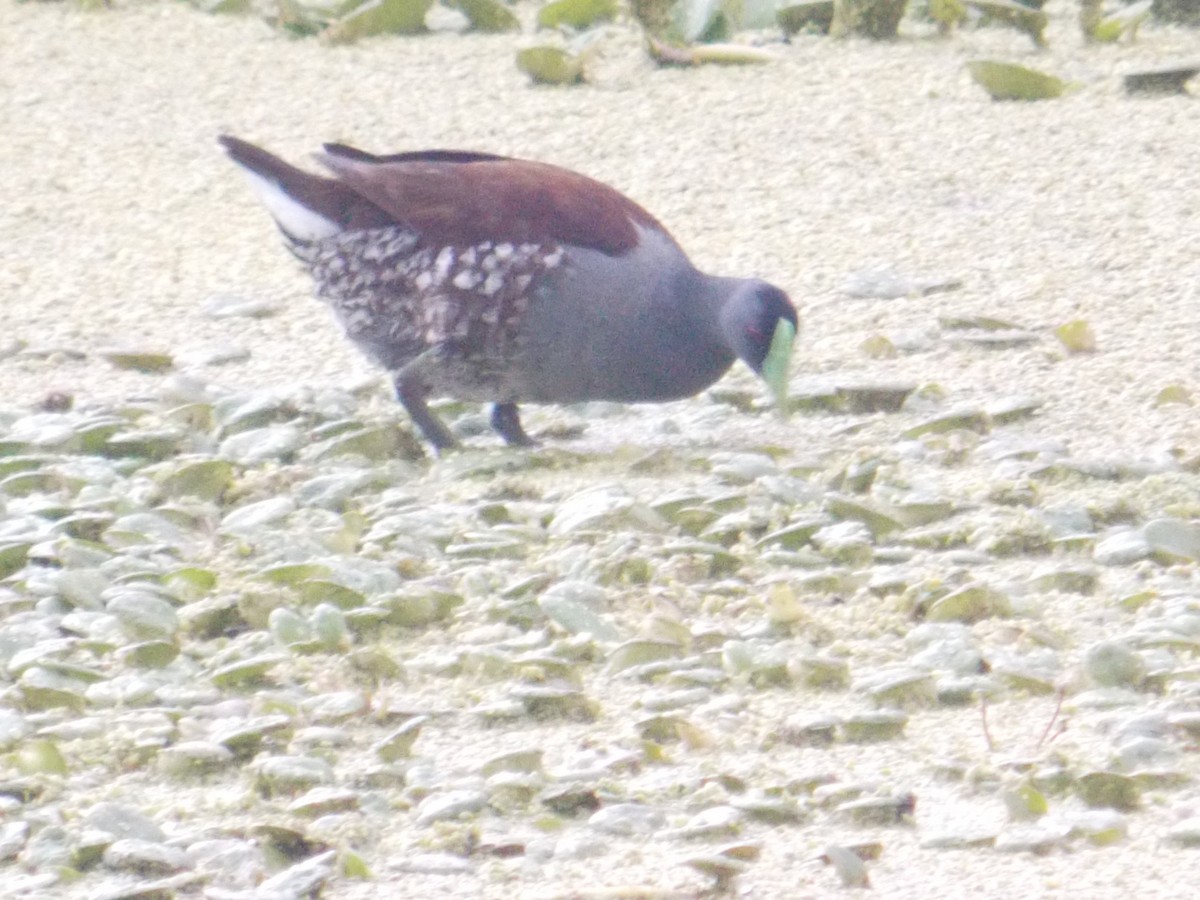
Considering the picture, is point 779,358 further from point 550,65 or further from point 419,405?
point 550,65

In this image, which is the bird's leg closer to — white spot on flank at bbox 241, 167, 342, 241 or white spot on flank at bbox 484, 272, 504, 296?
white spot on flank at bbox 484, 272, 504, 296

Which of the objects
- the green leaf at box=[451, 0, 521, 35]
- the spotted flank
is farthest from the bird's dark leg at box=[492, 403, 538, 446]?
the green leaf at box=[451, 0, 521, 35]

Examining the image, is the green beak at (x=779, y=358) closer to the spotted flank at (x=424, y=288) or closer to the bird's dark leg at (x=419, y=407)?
the spotted flank at (x=424, y=288)

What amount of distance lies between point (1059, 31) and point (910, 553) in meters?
3.87

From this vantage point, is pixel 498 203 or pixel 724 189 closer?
pixel 498 203

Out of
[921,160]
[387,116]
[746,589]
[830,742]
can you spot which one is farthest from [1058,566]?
[387,116]

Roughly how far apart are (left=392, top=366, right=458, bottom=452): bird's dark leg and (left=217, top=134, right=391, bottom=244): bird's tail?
1.08 ft

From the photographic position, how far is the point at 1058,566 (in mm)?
3551

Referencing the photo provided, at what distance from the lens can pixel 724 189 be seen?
591 centimetres

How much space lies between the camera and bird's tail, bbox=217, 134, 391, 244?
4.48 meters

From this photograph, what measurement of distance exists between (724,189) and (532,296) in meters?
1.79

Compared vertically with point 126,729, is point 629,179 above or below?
above

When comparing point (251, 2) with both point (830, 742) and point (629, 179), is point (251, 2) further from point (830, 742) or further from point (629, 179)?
point (830, 742)

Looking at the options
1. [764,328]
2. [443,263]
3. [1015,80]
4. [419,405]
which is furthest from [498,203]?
[1015,80]
